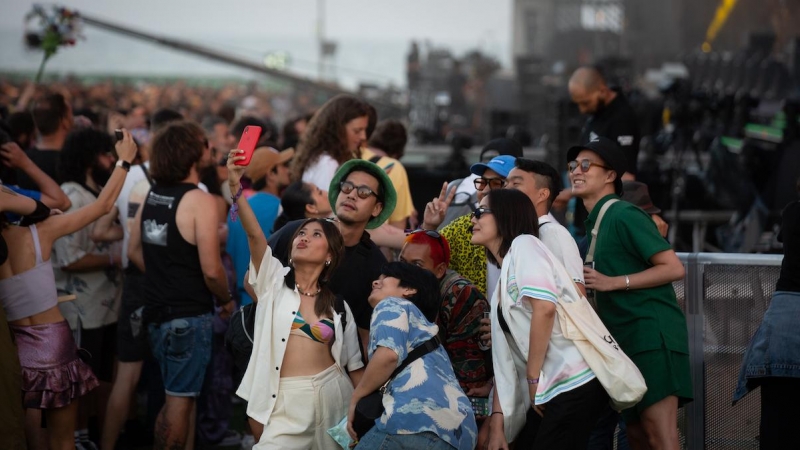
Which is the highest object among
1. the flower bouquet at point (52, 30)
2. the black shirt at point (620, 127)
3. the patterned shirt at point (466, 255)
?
the flower bouquet at point (52, 30)

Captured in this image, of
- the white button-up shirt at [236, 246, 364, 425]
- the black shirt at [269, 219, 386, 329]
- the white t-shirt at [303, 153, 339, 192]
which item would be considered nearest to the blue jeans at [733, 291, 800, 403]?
the black shirt at [269, 219, 386, 329]

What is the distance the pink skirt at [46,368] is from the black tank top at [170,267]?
46 cm

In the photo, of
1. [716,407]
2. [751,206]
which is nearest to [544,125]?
[751,206]

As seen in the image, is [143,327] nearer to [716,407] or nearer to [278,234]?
[278,234]

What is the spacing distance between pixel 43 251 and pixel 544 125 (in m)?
14.7

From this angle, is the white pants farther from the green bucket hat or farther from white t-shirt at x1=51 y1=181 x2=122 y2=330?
white t-shirt at x1=51 y1=181 x2=122 y2=330

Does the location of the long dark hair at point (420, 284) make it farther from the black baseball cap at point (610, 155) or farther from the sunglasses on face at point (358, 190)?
the black baseball cap at point (610, 155)

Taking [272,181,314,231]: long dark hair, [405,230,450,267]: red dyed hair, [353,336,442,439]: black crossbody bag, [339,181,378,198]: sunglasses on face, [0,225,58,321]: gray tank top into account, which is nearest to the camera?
[353,336,442,439]: black crossbody bag

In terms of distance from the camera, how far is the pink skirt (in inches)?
191

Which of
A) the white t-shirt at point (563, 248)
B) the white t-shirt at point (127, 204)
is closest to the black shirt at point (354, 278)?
the white t-shirt at point (563, 248)

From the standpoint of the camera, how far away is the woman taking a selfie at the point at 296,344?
4.19 meters

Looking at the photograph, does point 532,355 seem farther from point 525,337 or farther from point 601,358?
point 601,358

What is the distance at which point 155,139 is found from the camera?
5.30 m

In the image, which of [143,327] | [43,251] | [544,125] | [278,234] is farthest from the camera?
[544,125]
